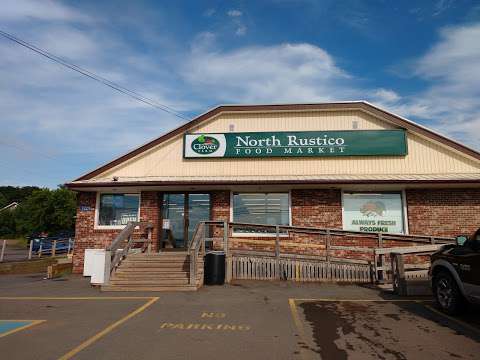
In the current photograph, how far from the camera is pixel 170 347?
5.09 metres

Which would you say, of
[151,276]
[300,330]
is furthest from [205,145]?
[300,330]

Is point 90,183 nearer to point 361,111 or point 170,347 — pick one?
point 170,347

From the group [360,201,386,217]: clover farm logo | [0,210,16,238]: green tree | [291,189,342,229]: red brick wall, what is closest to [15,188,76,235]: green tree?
[0,210,16,238]: green tree

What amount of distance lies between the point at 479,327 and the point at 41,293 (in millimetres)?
10451

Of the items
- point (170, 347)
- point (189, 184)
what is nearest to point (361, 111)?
point (189, 184)

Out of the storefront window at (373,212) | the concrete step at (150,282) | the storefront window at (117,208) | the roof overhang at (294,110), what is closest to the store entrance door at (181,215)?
the storefront window at (117,208)

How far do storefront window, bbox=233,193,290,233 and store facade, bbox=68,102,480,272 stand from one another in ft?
0.13

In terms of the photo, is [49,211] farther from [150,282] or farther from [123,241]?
[150,282]

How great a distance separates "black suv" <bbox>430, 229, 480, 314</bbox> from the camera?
6.06 metres

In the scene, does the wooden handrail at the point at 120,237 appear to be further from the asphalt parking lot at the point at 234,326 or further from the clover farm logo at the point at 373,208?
the clover farm logo at the point at 373,208

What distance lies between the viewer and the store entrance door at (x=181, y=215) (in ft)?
47.6

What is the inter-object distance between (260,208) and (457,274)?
8.34 metres

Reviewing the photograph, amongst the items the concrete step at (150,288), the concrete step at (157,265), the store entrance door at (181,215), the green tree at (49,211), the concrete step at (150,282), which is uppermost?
the green tree at (49,211)

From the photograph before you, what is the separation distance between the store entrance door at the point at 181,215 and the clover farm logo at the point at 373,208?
20.8 ft
